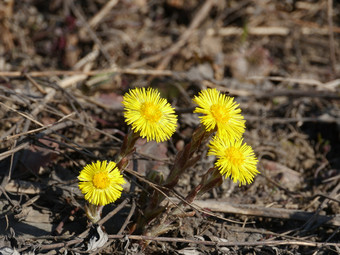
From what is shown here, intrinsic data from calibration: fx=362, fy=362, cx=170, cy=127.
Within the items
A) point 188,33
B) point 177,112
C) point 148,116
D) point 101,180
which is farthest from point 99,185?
point 188,33

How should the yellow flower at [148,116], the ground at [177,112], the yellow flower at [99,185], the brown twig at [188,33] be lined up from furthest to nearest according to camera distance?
1. the brown twig at [188,33]
2. the ground at [177,112]
3. the yellow flower at [148,116]
4. the yellow flower at [99,185]

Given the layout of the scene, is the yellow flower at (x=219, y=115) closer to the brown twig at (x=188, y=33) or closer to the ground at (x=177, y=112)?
the ground at (x=177, y=112)

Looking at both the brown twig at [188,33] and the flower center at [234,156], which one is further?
the brown twig at [188,33]

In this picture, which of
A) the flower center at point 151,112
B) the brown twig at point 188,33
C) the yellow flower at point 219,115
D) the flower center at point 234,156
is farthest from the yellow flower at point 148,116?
the brown twig at point 188,33

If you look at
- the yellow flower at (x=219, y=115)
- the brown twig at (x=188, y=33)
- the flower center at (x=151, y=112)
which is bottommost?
the flower center at (x=151, y=112)

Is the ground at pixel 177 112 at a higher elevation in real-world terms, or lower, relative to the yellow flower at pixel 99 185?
higher

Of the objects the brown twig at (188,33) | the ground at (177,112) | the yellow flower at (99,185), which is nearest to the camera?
the yellow flower at (99,185)

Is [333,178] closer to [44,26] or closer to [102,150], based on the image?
[102,150]

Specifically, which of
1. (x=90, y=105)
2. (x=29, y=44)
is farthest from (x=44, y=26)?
(x=90, y=105)
